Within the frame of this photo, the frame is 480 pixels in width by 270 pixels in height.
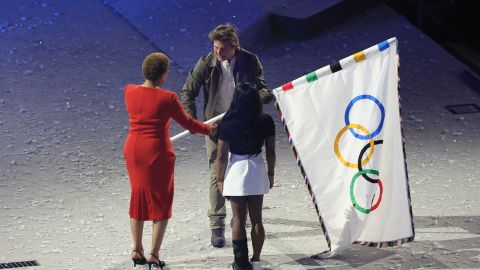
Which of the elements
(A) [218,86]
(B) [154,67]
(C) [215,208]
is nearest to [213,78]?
(A) [218,86]

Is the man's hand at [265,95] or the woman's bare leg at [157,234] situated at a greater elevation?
the man's hand at [265,95]

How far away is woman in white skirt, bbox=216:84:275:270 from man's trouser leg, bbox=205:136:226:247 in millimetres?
604

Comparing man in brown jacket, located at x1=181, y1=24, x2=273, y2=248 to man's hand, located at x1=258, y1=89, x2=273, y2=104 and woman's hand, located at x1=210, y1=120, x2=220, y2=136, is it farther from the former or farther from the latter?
woman's hand, located at x1=210, y1=120, x2=220, y2=136

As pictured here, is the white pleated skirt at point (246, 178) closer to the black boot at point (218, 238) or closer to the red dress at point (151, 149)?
the red dress at point (151, 149)

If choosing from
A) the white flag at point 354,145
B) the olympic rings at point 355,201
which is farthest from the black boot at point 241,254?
the olympic rings at point 355,201

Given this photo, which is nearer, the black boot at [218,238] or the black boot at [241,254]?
the black boot at [241,254]

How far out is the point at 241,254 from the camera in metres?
6.59

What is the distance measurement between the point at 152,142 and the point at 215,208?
100 cm

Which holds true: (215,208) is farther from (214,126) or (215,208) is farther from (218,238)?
(214,126)

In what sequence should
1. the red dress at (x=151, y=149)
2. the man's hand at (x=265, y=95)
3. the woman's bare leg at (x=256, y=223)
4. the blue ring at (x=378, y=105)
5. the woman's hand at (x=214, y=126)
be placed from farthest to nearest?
1. the man's hand at (x=265, y=95)
2. the woman's hand at (x=214, y=126)
3. the blue ring at (x=378, y=105)
4. the woman's bare leg at (x=256, y=223)
5. the red dress at (x=151, y=149)

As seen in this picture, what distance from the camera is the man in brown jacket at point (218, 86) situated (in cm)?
715

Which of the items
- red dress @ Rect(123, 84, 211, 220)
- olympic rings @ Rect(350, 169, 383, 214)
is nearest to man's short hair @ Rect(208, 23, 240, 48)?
red dress @ Rect(123, 84, 211, 220)

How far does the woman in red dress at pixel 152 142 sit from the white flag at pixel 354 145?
78 cm

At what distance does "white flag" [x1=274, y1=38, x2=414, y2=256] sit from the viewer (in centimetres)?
671
